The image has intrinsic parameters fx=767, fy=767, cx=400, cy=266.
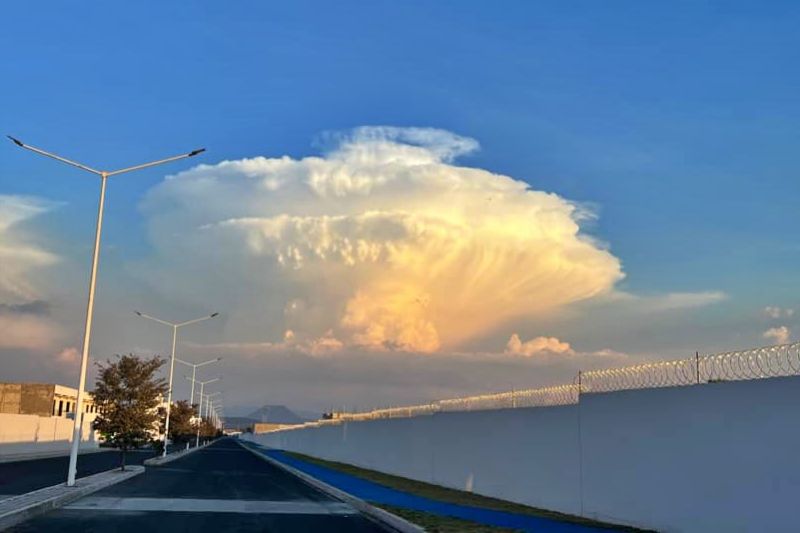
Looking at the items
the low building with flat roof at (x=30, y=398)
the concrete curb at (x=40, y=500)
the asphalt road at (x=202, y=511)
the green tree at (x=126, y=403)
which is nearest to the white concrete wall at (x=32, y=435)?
the low building with flat roof at (x=30, y=398)

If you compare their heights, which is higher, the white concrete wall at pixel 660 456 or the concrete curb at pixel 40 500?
the white concrete wall at pixel 660 456

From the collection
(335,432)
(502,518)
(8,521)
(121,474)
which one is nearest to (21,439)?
(335,432)

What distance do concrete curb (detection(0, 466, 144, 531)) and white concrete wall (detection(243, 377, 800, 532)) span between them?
41.5 feet

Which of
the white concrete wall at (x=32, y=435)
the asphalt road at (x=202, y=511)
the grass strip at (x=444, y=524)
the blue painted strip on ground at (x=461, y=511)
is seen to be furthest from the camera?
the white concrete wall at (x=32, y=435)

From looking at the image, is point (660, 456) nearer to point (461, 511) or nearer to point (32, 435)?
point (461, 511)

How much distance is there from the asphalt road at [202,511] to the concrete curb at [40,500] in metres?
0.32

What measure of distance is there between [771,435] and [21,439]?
62939mm

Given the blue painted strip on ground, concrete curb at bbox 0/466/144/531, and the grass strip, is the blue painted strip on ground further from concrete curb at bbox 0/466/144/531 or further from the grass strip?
concrete curb at bbox 0/466/144/531

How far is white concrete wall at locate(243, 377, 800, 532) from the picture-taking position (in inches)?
483

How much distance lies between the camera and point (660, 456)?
15.2 metres

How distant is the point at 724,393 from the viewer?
533 inches

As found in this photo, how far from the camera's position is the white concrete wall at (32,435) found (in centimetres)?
5794

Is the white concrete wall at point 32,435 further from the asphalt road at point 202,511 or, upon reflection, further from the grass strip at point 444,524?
the grass strip at point 444,524

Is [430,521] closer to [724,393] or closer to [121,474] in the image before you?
[724,393]
